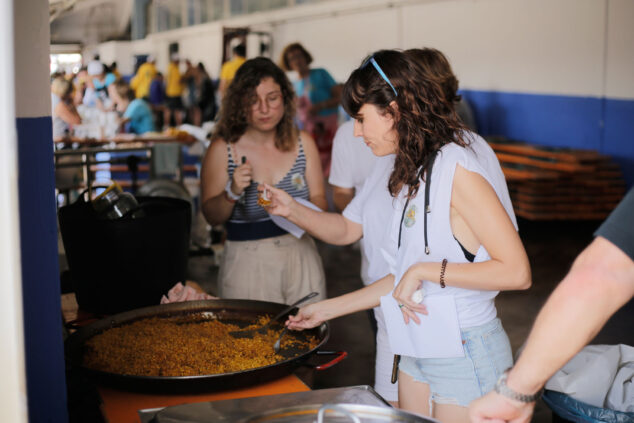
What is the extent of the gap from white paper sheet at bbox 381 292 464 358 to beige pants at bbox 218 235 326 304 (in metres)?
1.14

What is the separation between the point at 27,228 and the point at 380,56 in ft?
3.59

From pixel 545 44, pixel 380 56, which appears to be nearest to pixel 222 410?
pixel 380 56

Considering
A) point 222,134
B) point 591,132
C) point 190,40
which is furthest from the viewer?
point 190,40

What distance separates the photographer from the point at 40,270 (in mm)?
1381

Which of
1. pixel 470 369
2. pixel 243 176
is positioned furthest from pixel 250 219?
pixel 470 369

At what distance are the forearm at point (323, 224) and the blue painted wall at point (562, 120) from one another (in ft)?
20.6

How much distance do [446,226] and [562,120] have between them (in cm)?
772

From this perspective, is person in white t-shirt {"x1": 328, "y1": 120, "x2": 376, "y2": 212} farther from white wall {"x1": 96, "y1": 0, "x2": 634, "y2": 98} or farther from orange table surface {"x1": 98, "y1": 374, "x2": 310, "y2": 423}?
white wall {"x1": 96, "y1": 0, "x2": 634, "y2": 98}

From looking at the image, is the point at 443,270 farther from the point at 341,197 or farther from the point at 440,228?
the point at 341,197

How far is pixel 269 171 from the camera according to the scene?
319 centimetres

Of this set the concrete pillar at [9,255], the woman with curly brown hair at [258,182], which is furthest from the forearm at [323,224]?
the concrete pillar at [9,255]

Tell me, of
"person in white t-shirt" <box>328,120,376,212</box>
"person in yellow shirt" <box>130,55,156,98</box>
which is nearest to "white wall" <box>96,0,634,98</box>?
"person in yellow shirt" <box>130,55,156,98</box>

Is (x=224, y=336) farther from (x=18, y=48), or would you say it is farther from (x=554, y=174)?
(x=554, y=174)

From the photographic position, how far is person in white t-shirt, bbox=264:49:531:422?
1891 mm
